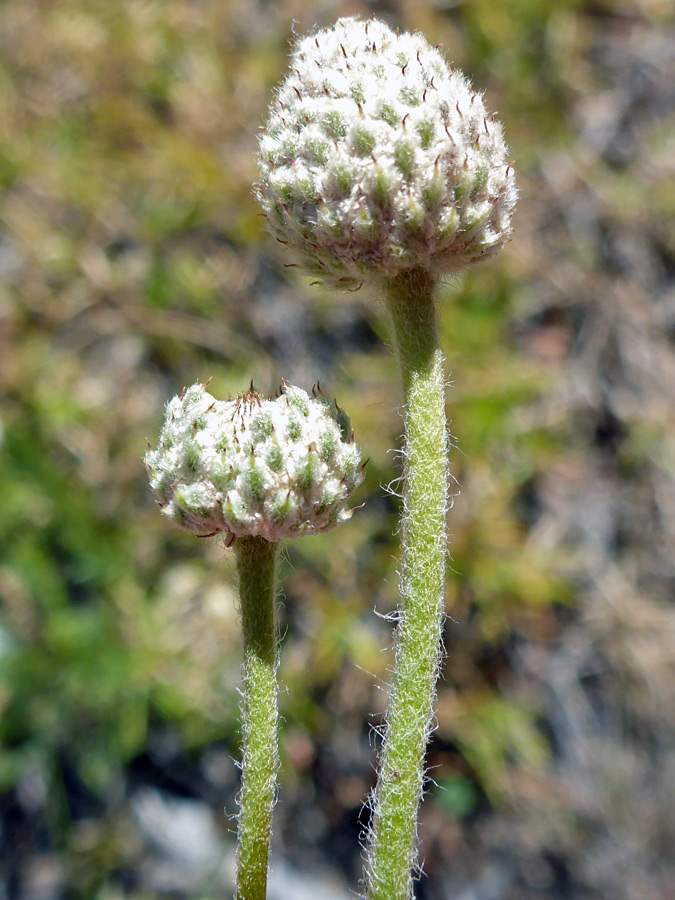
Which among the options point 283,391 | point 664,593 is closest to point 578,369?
point 664,593

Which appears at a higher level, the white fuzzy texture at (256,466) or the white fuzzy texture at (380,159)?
the white fuzzy texture at (380,159)

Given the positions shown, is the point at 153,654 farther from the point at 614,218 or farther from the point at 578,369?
the point at 614,218

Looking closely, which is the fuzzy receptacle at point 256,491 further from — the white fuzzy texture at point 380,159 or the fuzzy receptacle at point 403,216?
the white fuzzy texture at point 380,159

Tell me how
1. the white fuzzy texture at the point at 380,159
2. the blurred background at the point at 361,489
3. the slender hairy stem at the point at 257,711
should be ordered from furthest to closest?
the blurred background at the point at 361,489 → the slender hairy stem at the point at 257,711 → the white fuzzy texture at the point at 380,159

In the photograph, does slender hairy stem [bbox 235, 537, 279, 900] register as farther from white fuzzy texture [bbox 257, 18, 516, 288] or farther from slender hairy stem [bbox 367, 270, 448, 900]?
white fuzzy texture [bbox 257, 18, 516, 288]

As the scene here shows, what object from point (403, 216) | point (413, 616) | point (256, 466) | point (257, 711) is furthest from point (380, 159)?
point (257, 711)

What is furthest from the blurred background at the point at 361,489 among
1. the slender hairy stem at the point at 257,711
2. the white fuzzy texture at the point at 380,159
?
the white fuzzy texture at the point at 380,159

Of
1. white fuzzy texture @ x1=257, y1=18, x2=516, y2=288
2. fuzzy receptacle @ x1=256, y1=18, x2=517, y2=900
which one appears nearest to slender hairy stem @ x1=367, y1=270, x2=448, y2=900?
fuzzy receptacle @ x1=256, y1=18, x2=517, y2=900
